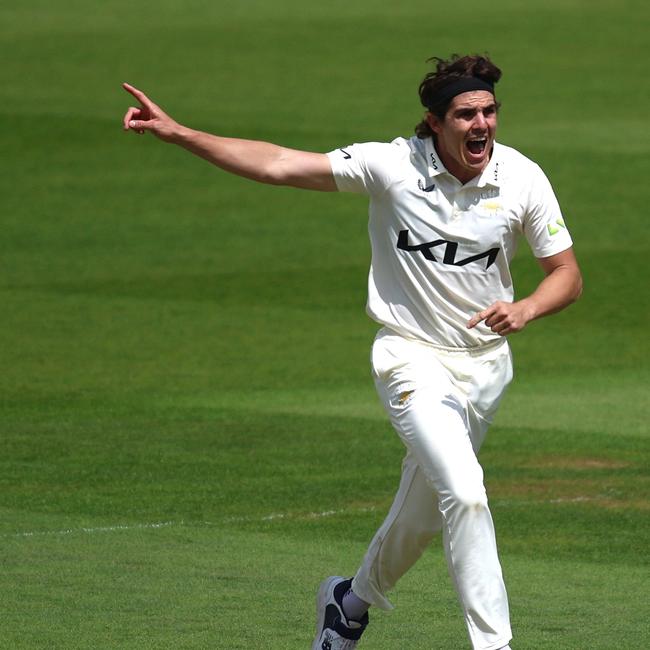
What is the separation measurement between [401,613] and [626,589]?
117 cm

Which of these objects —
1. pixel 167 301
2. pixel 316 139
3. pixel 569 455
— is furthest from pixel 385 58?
pixel 569 455

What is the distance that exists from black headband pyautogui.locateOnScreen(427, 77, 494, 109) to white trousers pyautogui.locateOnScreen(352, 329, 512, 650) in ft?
3.15

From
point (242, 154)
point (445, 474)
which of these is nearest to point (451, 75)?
point (242, 154)

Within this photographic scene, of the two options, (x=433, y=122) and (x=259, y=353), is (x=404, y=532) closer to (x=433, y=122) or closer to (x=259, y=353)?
(x=433, y=122)

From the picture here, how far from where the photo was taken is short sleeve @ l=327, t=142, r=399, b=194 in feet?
25.6

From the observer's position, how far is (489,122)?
7.69 metres

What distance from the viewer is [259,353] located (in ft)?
57.9

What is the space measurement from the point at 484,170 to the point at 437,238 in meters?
0.34

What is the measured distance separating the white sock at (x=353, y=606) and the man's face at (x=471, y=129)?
178cm

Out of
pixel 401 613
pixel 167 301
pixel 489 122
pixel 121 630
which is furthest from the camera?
pixel 167 301

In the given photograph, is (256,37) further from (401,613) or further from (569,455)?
(401,613)

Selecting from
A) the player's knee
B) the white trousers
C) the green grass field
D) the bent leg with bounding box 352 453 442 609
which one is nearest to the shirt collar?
the white trousers

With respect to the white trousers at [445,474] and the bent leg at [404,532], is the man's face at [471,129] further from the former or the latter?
the bent leg at [404,532]

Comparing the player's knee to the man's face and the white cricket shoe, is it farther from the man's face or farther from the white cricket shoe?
the man's face
